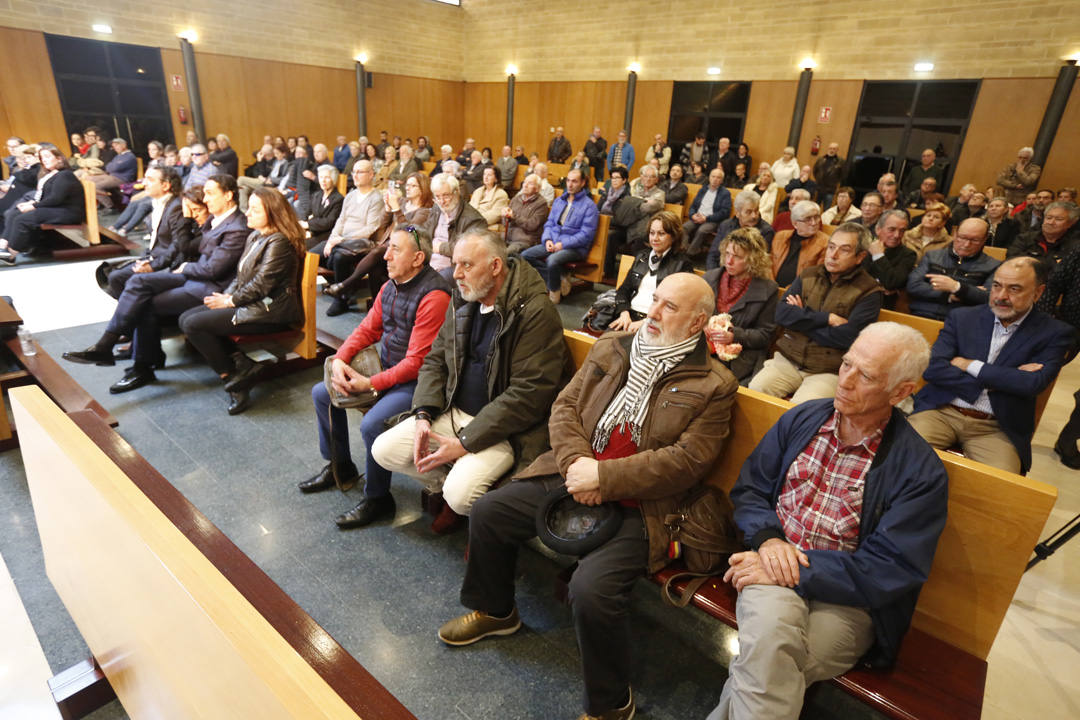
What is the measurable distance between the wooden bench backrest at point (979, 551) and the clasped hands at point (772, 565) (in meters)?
0.41

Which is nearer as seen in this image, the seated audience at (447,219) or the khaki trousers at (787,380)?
the khaki trousers at (787,380)

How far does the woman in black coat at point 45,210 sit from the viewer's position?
5.71 metres

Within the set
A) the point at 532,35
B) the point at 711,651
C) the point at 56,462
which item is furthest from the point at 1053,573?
the point at 532,35

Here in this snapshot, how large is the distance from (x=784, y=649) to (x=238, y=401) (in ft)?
9.46

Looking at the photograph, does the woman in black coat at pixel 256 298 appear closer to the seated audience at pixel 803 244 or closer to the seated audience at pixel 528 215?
the seated audience at pixel 528 215

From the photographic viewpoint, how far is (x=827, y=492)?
5.09 feet

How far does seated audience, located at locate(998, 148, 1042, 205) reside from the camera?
7.44m

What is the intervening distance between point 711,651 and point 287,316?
2.65 metres

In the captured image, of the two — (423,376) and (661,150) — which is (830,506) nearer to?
(423,376)

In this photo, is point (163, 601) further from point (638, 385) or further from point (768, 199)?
point (768, 199)

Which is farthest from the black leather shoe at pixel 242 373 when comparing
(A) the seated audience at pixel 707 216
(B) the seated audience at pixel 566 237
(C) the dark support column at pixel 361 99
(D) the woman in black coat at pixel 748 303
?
(C) the dark support column at pixel 361 99

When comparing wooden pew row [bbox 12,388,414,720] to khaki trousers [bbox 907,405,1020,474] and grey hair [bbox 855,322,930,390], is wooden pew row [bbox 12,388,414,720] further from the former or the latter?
khaki trousers [bbox 907,405,1020,474]

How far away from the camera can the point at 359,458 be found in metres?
2.82

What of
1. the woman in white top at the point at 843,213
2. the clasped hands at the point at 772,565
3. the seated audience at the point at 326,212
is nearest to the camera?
the clasped hands at the point at 772,565
